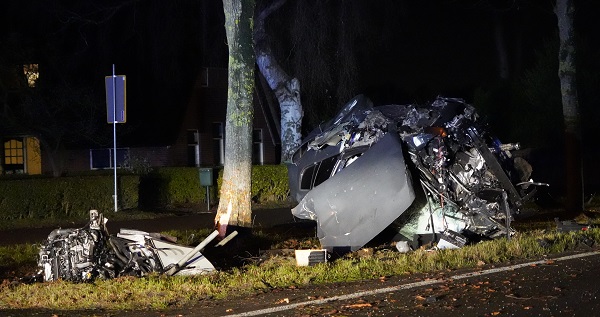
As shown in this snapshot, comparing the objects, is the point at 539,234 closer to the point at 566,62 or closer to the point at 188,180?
the point at 566,62

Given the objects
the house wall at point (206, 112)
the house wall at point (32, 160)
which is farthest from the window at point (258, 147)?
the house wall at point (32, 160)

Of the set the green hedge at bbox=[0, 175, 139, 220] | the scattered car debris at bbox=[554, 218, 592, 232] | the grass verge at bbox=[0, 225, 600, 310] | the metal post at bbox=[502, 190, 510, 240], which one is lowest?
the grass verge at bbox=[0, 225, 600, 310]

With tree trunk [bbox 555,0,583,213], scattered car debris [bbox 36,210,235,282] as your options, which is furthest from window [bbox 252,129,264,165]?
scattered car debris [bbox 36,210,235,282]

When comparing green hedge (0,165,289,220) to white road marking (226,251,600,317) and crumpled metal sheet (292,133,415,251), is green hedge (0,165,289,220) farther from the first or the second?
white road marking (226,251,600,317)

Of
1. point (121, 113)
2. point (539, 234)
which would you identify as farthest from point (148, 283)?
point (121, 113)

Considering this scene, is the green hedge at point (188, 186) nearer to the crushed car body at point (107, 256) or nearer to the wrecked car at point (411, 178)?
the wrecked car at point (411, 178)

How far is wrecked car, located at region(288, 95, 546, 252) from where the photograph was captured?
12.3 meters

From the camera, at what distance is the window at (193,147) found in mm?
34841

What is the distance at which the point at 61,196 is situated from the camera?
68.8 feet

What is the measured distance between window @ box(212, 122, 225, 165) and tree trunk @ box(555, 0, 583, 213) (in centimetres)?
1878

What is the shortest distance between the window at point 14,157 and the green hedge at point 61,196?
31.8ft

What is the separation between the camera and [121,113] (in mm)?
17641

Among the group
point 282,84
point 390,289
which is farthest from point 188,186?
point 390,289

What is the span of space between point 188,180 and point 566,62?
1118 cm
